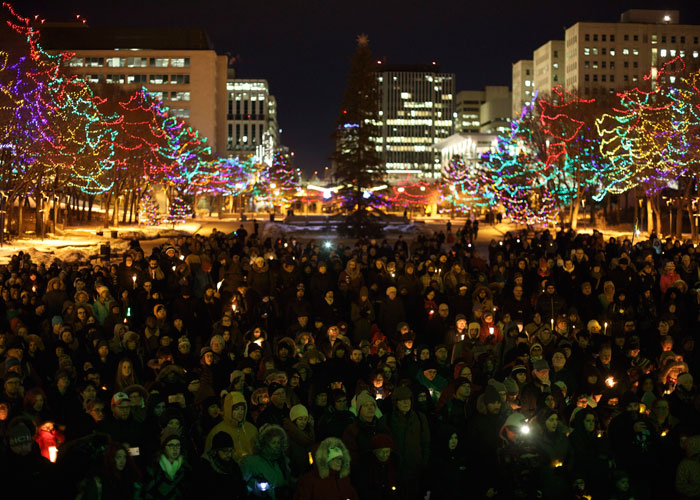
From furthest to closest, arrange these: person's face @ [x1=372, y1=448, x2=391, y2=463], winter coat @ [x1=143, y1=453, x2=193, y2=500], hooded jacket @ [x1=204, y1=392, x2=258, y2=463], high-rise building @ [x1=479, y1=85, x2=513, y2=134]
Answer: high-rise building @ [x1=479, y1=85, x2=513, y2=134] < hooded jacket @ [x1=204, y1=392, x2=258, y2=463] < person's face @ [x1=372, y1=448, x2=391, y2=463] < winter coat @ [x1=143, y1=453, x2=193, y2=500]

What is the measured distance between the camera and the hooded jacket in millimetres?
6348

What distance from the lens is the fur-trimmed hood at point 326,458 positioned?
17.9 ft

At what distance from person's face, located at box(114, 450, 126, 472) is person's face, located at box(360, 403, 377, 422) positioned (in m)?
1.95

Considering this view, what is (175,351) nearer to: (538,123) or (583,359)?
(583,359)

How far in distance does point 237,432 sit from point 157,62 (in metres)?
121

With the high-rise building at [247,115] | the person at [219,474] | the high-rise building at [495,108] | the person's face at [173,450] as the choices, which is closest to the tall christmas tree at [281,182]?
the high-rise building at [247,115]

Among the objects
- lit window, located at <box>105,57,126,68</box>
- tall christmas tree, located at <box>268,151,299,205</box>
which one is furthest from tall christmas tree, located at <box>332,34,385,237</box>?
lit window, located at <box>105,57,126,68</box>

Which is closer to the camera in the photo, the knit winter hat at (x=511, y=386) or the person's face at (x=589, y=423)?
the person's face at (x=589, y=423)

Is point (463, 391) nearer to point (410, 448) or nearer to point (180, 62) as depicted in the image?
point (410, 448)

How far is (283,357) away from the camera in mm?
8727

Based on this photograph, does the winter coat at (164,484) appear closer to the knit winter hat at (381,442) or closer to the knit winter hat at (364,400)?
the knit winter hat at (381,442)

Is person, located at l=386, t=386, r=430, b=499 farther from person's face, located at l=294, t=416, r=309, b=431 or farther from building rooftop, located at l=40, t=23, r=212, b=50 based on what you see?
building rooftop, located at l=40, t=23, r=212, b=50

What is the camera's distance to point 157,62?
120 metres

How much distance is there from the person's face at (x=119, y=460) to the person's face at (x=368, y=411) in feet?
6.41
